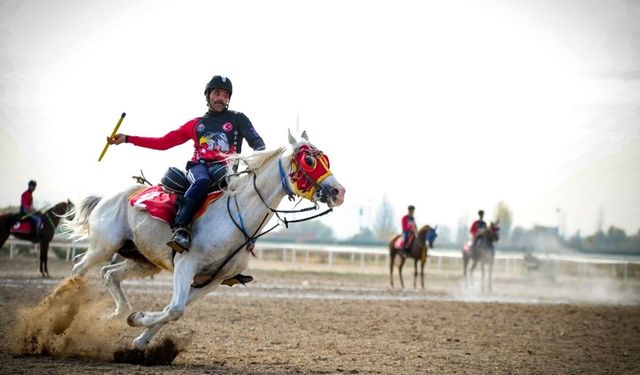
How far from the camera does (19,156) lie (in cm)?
2691

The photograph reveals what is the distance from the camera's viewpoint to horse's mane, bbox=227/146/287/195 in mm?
9273

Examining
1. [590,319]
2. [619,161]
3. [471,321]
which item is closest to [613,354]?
[471,321]

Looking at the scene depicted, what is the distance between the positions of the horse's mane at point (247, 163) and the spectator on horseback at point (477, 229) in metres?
24.9

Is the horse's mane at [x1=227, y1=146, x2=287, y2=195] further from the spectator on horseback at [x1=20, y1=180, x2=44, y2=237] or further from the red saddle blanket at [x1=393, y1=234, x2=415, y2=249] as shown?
the red saddle blanket at [x1=393, y1=234, x2=415, y2=249]

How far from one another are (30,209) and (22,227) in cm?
68

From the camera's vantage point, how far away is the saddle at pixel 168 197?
368 inches

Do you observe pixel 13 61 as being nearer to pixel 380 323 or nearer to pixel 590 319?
pixel 380 323

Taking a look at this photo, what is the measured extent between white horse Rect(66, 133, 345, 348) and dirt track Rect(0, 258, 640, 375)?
0.70 meters

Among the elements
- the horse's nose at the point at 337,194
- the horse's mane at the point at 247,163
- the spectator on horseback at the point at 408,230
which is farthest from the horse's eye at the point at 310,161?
the spectator on horseback at the point at 408,230

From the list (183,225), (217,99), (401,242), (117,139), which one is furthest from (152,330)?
(401,242)

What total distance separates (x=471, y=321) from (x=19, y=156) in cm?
1877

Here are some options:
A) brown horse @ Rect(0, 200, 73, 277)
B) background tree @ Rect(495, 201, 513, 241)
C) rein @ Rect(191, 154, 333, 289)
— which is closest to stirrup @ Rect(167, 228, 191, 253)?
rein @ Rect(191, 154, 333, 289)

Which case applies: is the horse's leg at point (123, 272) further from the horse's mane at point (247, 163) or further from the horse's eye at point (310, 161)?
the horse's eye at point (310, 161)

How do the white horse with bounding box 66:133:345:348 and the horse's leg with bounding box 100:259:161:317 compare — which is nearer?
the white horse with bounding box 66:133:345:348
